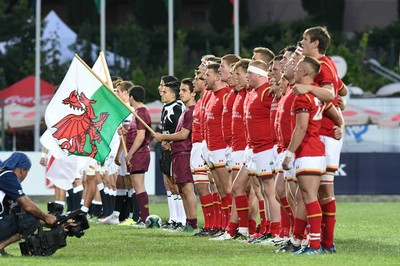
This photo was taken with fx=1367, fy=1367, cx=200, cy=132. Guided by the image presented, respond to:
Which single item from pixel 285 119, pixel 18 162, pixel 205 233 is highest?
pixel 285 119

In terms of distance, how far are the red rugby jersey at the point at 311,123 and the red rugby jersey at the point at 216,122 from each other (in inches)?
173

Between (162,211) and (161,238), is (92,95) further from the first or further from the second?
(162,211)

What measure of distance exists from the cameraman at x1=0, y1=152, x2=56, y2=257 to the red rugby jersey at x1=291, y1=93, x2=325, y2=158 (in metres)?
3.09

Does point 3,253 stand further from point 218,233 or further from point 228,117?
point 228,117

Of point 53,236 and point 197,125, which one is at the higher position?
point 197,125

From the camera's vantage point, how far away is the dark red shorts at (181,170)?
21250 millimetres

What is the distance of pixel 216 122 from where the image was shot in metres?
19.7

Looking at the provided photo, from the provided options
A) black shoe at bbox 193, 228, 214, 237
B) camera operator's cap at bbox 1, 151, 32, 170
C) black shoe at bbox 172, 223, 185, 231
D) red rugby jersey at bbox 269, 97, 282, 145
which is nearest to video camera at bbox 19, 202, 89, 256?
camera operator's cap at bbox 1, 151, 32, 170

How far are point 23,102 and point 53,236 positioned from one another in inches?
1210

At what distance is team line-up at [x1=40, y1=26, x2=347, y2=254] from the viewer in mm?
15312

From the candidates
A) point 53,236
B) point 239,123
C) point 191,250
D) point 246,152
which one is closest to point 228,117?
point 239,123

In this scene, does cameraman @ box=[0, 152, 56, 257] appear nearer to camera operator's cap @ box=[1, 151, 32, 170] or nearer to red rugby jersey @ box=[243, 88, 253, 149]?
camera operator's cap @ box=[1, 151, 32, 170]

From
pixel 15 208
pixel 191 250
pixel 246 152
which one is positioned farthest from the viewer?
pixel 246 152

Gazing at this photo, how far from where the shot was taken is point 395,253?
15953 mm
